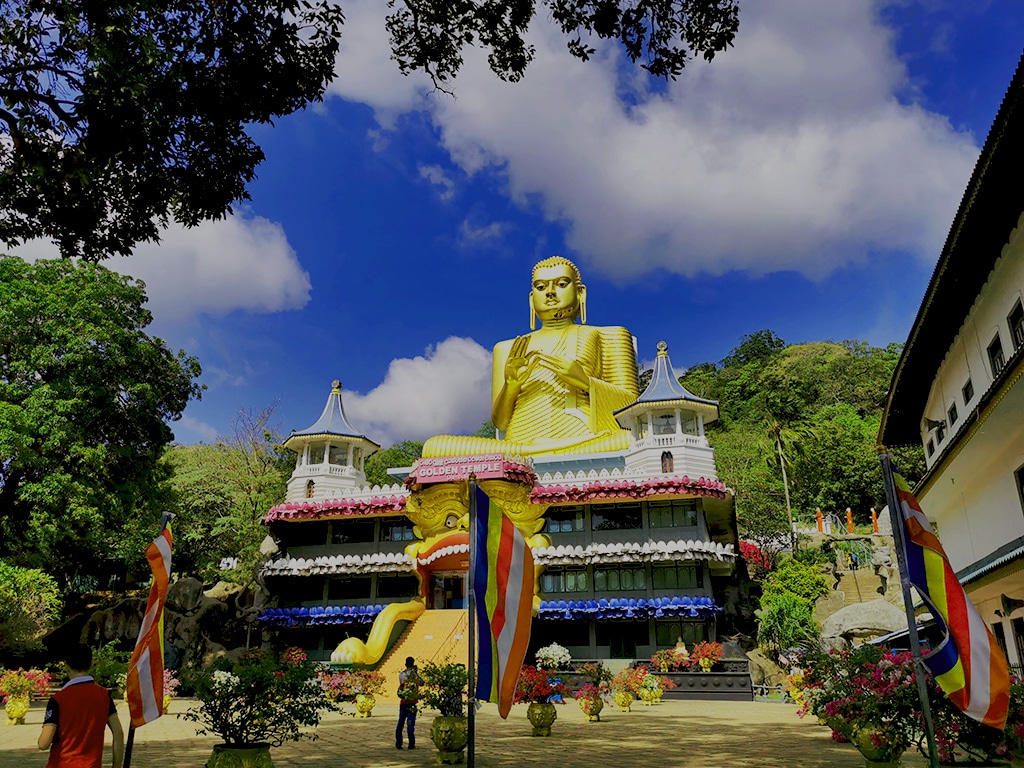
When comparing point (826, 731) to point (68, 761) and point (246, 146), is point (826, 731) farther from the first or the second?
point (246, 146)

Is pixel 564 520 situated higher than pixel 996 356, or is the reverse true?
pixel 996 356

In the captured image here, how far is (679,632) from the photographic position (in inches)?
1022

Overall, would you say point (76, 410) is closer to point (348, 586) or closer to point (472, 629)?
point (348, 586)

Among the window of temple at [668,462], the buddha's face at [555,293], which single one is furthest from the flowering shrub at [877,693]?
the buddha's face at [555,293]

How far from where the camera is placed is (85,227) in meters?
10.4

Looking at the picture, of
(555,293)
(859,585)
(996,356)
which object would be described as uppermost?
(555,293)

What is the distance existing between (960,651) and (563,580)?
21.1m

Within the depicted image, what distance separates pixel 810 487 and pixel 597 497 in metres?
26.8

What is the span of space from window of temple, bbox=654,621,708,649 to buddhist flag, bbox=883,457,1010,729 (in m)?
19.5

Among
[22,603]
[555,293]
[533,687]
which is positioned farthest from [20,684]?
[555,293]

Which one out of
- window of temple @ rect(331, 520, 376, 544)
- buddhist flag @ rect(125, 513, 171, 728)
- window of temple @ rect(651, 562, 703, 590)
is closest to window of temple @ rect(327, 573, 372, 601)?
window of temple @ rect(331, 520, 376, 544)

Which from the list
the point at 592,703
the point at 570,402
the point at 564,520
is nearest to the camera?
the point at 592,703

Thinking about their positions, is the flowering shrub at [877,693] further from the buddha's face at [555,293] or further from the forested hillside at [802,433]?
the forested hillside at [802,433]

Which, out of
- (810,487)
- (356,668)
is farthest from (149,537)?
(810,487)
